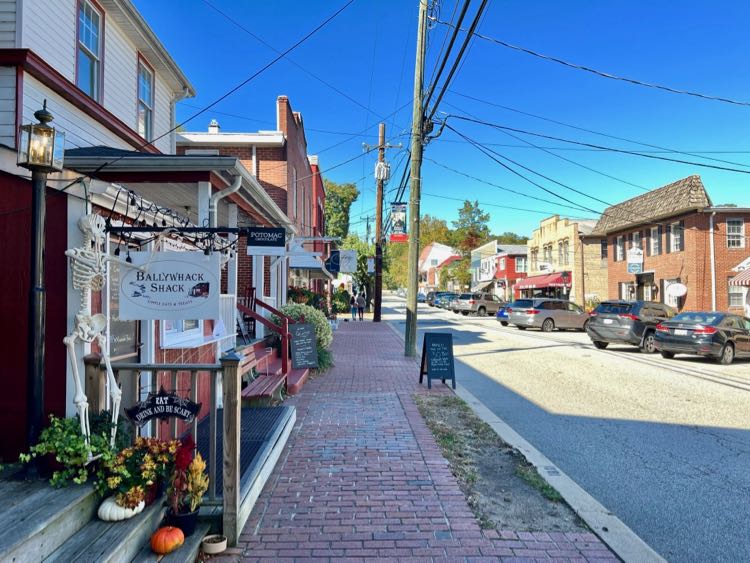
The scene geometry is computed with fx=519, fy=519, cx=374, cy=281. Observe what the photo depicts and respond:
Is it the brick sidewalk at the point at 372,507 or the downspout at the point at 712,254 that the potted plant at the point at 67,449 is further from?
the downspout at the point at 712,254

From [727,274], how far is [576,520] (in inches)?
1018

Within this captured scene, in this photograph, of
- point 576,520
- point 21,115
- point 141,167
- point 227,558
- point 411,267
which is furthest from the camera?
point 411,267

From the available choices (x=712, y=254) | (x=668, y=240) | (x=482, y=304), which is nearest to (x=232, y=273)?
(x=712, y=254)

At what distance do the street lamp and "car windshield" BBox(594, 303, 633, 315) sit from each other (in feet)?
53.5

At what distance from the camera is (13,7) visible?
19.9ft

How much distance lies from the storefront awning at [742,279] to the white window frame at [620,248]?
8.47m

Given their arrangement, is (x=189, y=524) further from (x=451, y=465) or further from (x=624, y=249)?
(x=624, y=249)

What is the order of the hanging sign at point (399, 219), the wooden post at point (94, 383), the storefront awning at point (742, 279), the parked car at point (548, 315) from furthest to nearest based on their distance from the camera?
the parked car at point (548, 315), the storefront awning at point (742, 279), the hanging sign at point (399, 219), the wooden post at point (94, 383)

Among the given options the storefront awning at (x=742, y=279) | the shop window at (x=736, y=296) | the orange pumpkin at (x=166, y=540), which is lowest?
the orange pumpkin at (x=166, y=540)

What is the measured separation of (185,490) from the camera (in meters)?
3.49

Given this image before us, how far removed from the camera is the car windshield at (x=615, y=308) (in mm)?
16484

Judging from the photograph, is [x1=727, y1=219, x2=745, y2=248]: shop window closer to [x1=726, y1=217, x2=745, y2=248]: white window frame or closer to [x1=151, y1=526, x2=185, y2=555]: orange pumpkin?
[x1=726, y1=217, x2=745, y2=248]: white window frame

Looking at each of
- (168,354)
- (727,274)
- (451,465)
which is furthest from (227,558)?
(727,274)

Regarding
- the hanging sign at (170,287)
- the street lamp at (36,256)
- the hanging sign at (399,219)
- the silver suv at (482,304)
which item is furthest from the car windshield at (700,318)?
the silver suv at (482,304)
